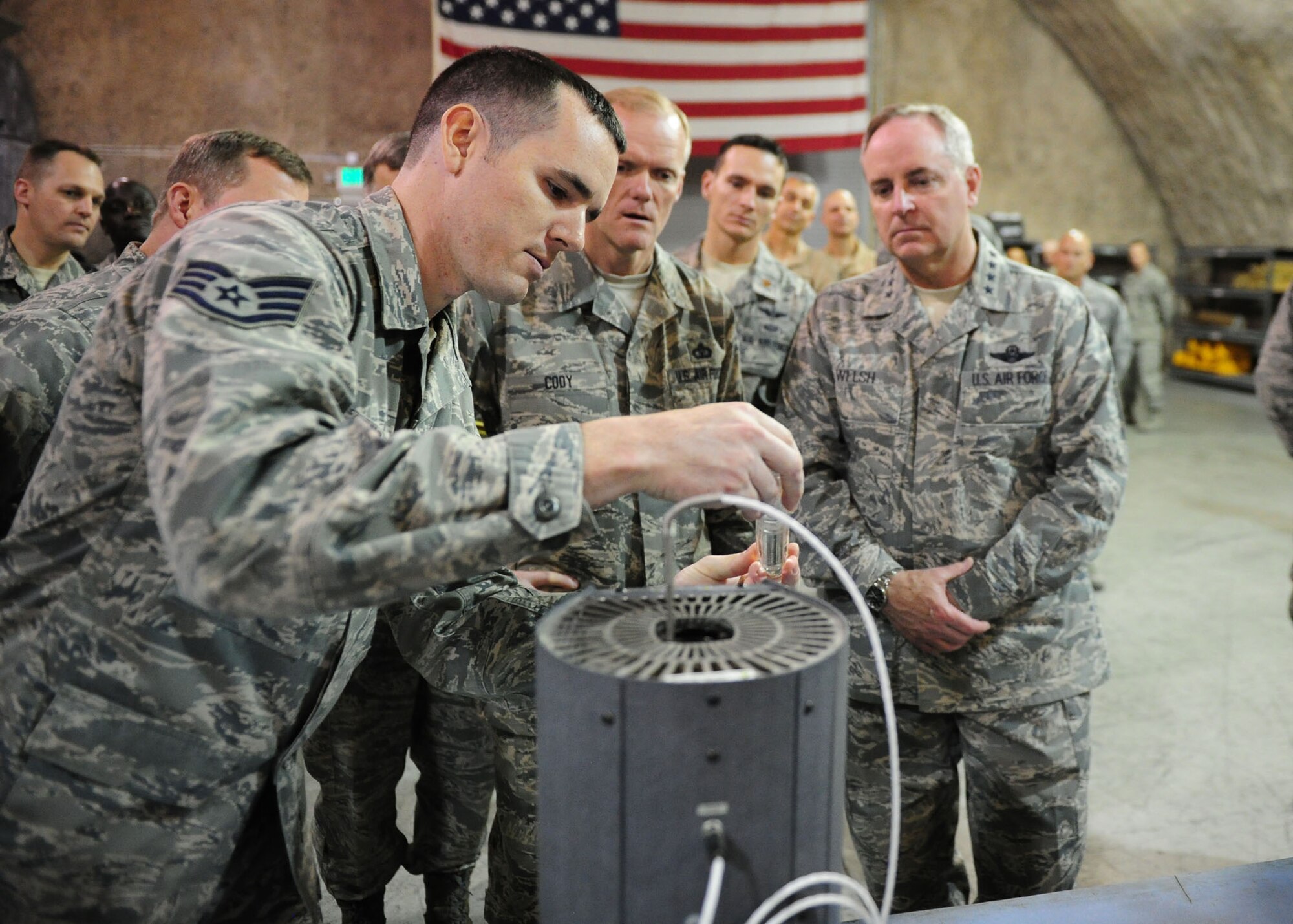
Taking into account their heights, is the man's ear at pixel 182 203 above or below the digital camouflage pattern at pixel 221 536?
above

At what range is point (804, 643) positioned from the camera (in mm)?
790

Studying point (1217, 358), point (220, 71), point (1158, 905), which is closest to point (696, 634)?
point (1158, 905)

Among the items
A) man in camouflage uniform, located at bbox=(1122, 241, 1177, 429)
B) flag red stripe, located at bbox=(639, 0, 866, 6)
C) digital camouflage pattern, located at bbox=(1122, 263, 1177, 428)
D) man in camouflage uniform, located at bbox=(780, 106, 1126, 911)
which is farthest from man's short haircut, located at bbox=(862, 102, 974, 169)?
digital camouflage pattern, located at bbox=(1122, 263, 1177, 428)

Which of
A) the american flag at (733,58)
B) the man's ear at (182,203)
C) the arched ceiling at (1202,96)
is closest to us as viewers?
the man's ear at (182,203)

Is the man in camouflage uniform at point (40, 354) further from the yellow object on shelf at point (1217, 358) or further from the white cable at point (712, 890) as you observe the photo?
the yellow object on shelf at point (1217, 358)

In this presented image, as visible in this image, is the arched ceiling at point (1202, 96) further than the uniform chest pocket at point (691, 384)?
Yes

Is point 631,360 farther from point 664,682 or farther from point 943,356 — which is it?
point 664,682

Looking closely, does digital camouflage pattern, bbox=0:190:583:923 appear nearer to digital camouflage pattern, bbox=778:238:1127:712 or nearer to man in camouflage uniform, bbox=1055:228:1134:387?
digital camouflage pattern, bbox=778:238:1127:712

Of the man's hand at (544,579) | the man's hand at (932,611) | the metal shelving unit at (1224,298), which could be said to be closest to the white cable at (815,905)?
the man's hand at (544,579)

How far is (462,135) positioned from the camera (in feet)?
3.87

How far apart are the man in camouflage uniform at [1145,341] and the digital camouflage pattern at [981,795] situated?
7.15 m

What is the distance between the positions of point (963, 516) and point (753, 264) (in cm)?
151

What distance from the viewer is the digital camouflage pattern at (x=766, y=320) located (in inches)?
116

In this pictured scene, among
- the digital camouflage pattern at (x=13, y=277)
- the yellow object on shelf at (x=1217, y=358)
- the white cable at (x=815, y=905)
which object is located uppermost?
the digital camouflage pattern at (x=13, y=277)
